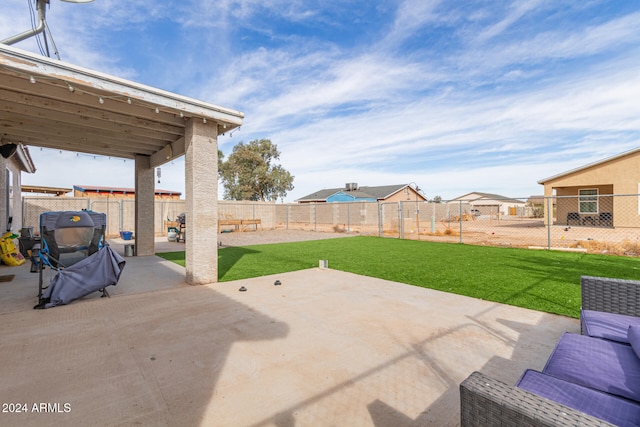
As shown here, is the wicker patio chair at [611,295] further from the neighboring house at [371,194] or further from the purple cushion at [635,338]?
the neighboring house at [371,194]

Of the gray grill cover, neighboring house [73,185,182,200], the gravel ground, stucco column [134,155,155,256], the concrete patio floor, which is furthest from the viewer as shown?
neighboring house [73,185,182,200]

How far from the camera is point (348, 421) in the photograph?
76.2 inches

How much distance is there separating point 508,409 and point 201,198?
18.5 ft

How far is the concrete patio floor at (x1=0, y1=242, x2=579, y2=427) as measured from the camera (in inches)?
81.6

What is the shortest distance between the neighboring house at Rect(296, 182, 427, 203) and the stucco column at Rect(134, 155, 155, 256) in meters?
26.6

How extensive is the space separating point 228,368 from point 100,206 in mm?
17930

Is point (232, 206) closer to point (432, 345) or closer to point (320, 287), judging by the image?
point (320, 287)

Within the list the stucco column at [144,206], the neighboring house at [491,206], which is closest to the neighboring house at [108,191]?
the stucco column at [144,206]

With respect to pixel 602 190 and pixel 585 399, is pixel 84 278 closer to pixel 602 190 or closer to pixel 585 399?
pixel 585 399

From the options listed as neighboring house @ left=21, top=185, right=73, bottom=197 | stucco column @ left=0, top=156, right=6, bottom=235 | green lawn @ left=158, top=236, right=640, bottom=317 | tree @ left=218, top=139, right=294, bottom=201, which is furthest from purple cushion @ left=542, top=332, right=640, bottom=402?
tree @ left=218, top=139, right=294, bottom=201

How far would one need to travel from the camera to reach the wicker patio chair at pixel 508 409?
929 mm

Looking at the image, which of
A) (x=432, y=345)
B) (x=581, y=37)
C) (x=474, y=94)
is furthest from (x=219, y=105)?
(x=474, y=94)

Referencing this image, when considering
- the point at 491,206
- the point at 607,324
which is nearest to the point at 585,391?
the point at 607,324

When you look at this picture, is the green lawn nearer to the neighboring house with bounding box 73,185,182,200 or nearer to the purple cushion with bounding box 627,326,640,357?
the purple cushion with bounding box 627,326,640,357
